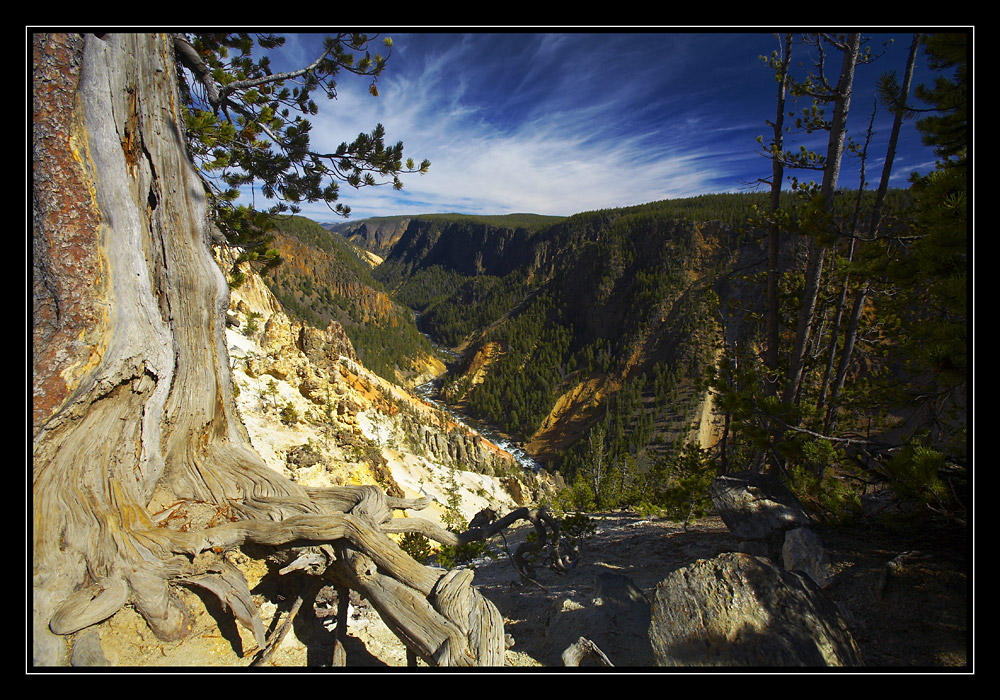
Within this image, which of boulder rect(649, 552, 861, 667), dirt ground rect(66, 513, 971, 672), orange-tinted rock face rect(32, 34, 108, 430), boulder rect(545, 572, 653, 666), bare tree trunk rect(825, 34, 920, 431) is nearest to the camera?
orange-tinted rock face rect(32, 34, 108, 430)

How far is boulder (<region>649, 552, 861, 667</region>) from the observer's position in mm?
3215

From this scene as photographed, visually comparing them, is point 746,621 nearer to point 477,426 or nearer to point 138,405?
point 138,405

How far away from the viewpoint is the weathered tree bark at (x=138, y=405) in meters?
2.70

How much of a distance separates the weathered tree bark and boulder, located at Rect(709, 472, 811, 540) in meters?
4.20

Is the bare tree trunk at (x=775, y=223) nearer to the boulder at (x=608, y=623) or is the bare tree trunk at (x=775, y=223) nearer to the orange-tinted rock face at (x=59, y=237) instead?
the boulder at (x=608, y=623)

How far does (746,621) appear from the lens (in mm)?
3412

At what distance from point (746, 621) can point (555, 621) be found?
1911 mm

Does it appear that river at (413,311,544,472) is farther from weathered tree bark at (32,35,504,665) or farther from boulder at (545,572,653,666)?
weathered tree bark at (32,35,504,665)

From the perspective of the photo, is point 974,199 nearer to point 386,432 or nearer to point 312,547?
point 312,547

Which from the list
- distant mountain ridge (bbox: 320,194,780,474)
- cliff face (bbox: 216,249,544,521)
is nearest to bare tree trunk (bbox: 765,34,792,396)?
cliff face (bbox: 216,249,544,521)

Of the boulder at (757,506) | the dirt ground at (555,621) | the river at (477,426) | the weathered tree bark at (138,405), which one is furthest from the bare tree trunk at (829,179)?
the river at (477,426)

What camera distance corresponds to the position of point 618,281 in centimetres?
10744
